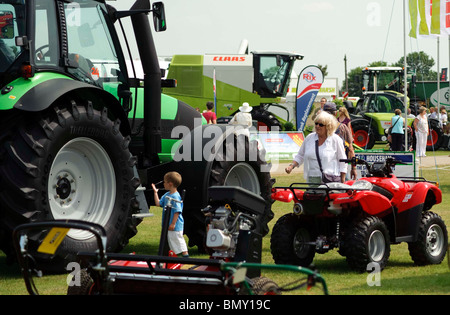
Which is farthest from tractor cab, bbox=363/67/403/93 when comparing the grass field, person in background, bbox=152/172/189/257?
person in background, bbox=152/172/189/257

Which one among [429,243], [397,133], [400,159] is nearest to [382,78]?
[397,133]

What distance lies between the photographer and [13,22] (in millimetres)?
7582

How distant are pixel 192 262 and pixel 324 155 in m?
3.63

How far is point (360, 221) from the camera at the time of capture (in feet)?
25.8

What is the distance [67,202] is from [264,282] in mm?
3066

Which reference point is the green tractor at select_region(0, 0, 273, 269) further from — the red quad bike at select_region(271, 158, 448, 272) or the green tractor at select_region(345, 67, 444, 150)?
the green tractor at select_region(345, 67, 444, 150)

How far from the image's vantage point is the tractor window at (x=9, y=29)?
295 inches

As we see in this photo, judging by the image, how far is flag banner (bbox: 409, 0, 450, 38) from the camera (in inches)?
603

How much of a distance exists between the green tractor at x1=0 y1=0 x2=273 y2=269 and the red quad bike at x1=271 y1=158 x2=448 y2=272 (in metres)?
1.06

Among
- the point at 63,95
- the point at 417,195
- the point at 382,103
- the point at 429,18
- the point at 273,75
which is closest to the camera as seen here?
the point at 63,95

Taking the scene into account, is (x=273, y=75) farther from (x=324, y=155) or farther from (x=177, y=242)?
(x=177, y=242)

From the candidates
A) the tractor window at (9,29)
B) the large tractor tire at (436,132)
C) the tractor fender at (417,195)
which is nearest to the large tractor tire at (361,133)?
the large tractor tire at (436,132)

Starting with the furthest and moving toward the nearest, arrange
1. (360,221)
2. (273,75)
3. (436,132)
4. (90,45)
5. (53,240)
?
(273,75), (436,132), (90,45), (360,221), (53,240)
